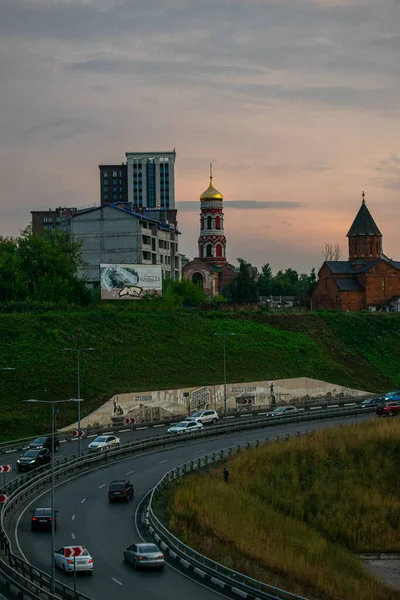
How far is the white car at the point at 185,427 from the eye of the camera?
7665cm

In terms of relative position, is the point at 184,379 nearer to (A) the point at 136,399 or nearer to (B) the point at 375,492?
(A) the point at 136,399

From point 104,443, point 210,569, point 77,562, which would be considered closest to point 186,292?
point 104,443

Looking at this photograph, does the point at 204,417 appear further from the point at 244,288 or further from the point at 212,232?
the point at 212,232

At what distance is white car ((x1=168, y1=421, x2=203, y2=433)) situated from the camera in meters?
76.7

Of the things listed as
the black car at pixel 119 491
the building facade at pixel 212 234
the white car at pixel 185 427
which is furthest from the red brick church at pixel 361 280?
the black car at pixel 119 491

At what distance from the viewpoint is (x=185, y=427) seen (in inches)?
3051

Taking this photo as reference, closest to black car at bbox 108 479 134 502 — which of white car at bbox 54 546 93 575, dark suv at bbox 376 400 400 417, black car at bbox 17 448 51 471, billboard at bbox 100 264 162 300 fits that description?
black car at bbox 17 448 51 471

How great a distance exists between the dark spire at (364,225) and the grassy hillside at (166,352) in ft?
85.6

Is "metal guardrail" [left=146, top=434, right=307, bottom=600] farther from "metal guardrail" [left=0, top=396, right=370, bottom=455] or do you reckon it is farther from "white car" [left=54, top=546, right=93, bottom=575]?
"metal guardrail" [left=0, top=396, right=370, bottom=455]

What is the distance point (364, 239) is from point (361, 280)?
8.03 meters

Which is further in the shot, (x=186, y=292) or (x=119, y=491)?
(x=186, y=292)

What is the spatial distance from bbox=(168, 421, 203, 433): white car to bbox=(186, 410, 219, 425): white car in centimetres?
371

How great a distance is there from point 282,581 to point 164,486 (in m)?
15.4

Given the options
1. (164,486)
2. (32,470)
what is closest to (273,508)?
(164,486)
